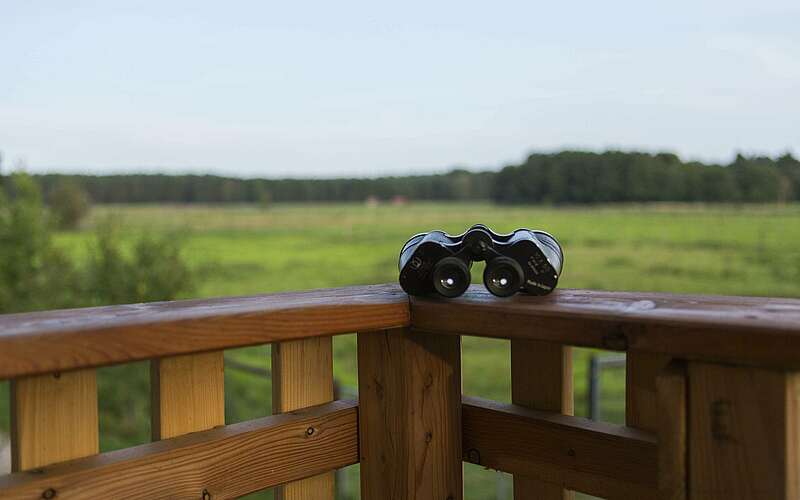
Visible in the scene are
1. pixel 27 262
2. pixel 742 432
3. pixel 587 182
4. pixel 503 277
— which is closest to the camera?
pixel 742 432

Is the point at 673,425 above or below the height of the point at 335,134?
below

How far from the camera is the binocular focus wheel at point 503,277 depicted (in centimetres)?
108

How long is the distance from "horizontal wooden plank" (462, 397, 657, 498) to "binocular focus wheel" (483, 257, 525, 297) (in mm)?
194

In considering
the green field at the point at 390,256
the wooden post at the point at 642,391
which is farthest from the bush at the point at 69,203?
the wooden post at the point at 642,391

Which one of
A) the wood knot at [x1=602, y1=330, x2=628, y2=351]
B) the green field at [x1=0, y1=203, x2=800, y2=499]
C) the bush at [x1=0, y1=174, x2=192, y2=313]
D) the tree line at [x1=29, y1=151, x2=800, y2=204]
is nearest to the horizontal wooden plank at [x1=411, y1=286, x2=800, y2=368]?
the wood knot at [x1=602, y1=330, x2=628, y2=351]

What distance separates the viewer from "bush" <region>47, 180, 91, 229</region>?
16.0 meters

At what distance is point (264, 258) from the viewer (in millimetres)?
24781

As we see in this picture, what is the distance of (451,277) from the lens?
3.67 ft

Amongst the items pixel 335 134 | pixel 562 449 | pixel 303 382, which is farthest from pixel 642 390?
pixel 335 134

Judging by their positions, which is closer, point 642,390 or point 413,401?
point 642,390

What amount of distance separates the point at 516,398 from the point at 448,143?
91.5 feet

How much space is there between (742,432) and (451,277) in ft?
1.52

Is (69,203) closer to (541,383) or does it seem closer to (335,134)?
(335,134)

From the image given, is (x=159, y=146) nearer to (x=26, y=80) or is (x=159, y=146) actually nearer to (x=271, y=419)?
(x=26, y=80)
